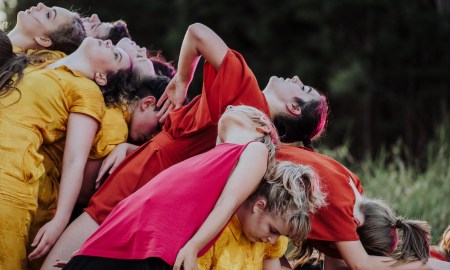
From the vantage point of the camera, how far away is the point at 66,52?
16.0ft

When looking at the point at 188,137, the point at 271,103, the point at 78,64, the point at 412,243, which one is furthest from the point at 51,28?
the point at 412,243

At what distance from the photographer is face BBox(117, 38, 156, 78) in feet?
15.8

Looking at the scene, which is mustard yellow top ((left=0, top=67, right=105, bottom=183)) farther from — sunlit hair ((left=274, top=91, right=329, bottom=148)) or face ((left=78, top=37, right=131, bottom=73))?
sunlit hair ((left=274, top=91, right=329, bottom=148))

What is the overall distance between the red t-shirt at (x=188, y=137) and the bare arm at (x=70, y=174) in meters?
0.13

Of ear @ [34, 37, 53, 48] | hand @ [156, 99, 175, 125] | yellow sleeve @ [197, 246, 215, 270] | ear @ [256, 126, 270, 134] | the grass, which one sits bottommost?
the grass

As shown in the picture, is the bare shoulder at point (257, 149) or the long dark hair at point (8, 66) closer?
the bare shoulder at point (257, 149)

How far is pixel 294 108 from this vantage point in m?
4.64

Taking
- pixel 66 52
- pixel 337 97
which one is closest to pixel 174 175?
pixel 66 52

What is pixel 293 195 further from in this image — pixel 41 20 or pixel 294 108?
pixel 41 20

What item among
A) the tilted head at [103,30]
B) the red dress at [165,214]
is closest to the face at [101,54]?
the tilted head at [103,30]

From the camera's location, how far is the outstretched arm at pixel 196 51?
434 centimetres

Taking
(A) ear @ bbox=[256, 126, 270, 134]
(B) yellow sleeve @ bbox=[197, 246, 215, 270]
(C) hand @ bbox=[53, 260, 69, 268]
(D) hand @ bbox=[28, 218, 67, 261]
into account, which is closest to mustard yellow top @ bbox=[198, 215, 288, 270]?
(B) yellow sleeve @ bbox=[197, 246, 215, 270]

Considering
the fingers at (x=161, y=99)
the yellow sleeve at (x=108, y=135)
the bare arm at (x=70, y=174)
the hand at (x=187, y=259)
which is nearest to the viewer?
the hand at (x=187, y=259)

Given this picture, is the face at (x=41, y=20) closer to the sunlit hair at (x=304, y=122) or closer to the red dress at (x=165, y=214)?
the sunlit hair at (x=304, y=122)
